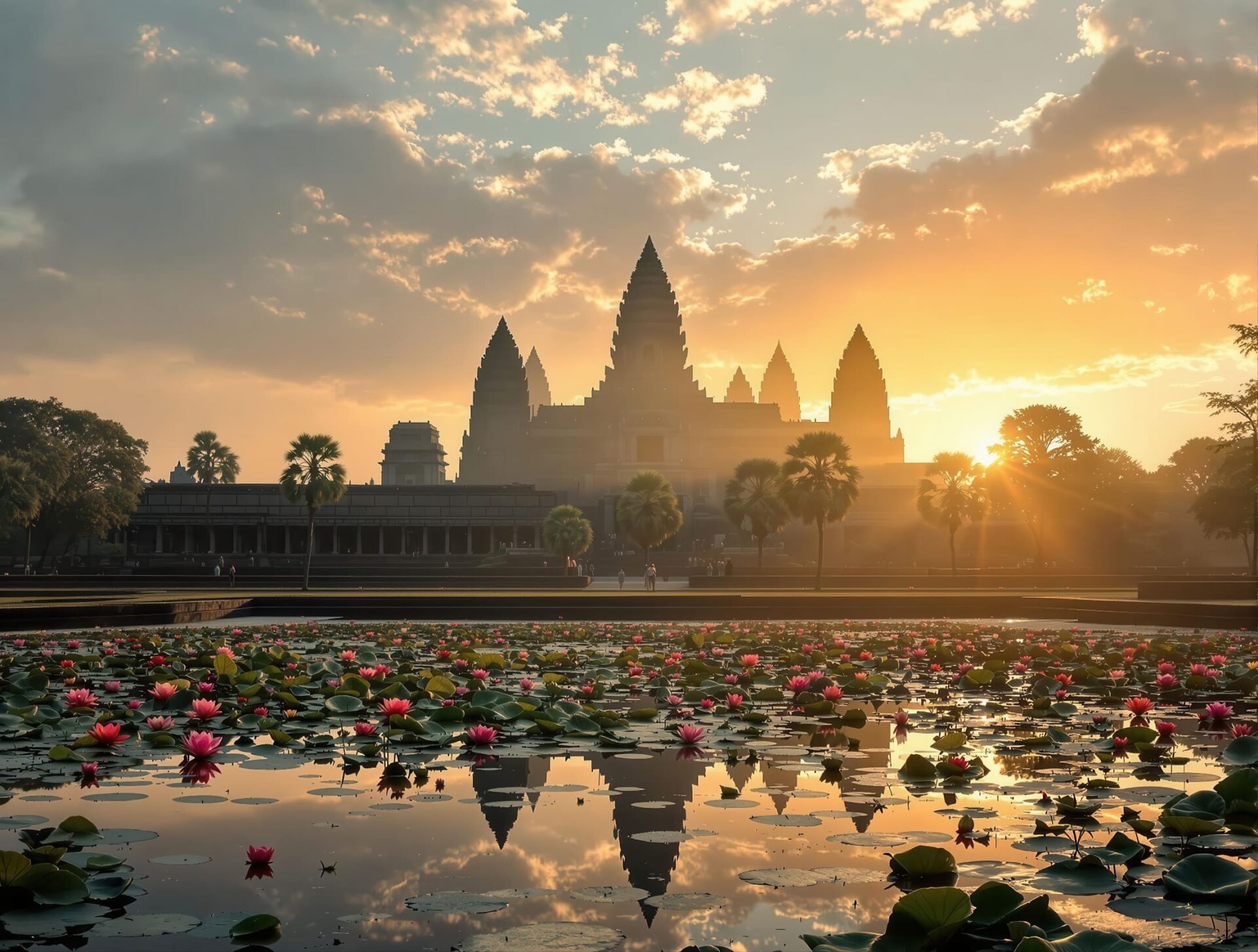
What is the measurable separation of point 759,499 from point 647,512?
23.2 ft

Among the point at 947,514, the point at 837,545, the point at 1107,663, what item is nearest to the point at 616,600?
the point at 1107,663

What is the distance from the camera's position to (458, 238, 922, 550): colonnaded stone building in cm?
12038

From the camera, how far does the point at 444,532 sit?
9319 cm

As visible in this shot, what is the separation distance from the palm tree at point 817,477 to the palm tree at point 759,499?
840 cm

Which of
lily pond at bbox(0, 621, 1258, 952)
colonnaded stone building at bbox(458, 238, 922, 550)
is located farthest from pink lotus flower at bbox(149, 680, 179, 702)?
colonnaded stone building at bbox(458, 238, 922, 550)

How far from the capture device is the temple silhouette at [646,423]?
123 meters

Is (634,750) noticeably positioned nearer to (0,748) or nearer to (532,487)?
(0,748)

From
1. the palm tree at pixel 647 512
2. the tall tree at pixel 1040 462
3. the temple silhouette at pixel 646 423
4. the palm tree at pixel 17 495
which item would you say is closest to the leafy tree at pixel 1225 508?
the tall tree at pixel 1040 462

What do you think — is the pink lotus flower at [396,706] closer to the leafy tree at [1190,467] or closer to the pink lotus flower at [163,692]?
the pink lotus flower at [163,692]

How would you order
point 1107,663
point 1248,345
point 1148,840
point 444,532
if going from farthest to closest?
point 444,532 → point 1248,345 → point 1107,663 → point 1148,840

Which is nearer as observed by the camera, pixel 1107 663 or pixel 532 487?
pixel 1107 663

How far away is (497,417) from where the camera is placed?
15138 cm

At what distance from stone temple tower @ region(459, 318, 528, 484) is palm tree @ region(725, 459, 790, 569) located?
73.2m

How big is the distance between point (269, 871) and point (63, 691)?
24.2 ft
